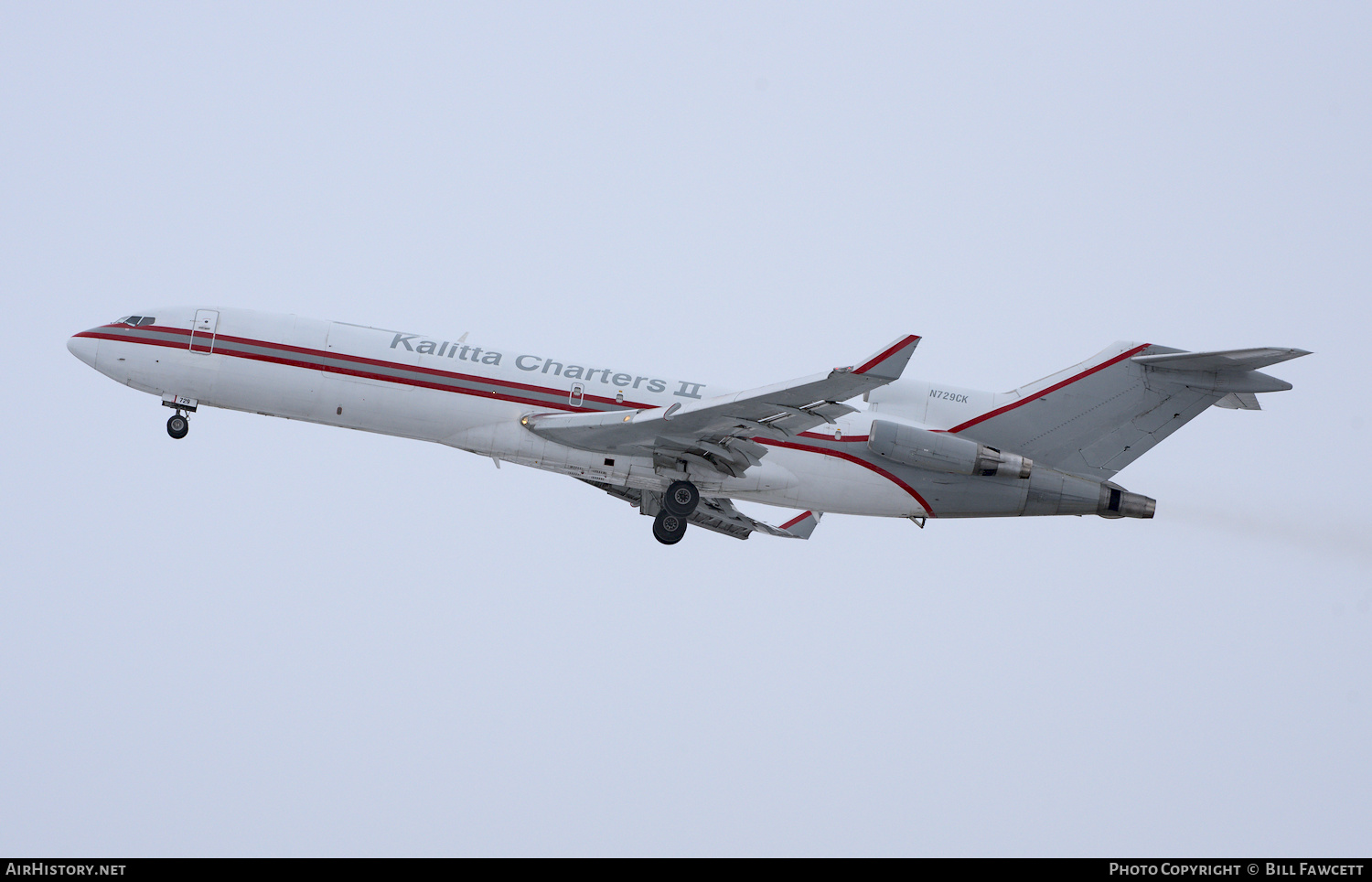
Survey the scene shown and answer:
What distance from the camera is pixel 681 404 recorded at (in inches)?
1056

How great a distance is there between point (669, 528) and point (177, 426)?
10705 millimetres

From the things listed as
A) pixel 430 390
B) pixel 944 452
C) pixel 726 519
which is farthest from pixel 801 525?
pixel 430 390

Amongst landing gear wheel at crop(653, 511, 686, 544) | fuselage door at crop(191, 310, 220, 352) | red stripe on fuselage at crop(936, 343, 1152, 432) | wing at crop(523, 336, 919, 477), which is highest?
red stripe on fuselage at crop(936, 343, 1152, 432)

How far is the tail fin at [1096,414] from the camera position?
2838 cm

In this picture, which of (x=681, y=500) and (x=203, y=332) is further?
(x=681, y=500)

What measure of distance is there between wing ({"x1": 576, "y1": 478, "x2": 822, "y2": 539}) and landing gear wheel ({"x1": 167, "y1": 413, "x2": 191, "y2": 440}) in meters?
8.90

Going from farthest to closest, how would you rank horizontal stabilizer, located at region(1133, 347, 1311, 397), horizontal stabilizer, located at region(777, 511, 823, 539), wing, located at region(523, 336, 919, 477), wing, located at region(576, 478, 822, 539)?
horizontal stabilizer, located at region(777, 511, 823, 539) < wing, located at region(576, 478, 822, 539) < horizontal stabilizer, located at region(1133, 347, 1311, 397) < wing, located at region(523, 336, 919, 477)

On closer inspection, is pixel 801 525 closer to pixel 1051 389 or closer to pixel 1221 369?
pixel 1051 389

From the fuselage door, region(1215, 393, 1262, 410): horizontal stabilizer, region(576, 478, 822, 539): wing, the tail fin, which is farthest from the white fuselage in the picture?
region(1215, 393, 1262, 410): horizontal stabilizer

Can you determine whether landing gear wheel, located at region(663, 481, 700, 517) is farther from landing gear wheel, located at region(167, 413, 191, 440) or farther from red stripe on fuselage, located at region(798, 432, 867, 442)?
landing gear wheel, located at region(167, 413, 191, 440)

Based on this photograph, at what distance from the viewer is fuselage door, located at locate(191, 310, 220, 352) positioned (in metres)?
28.0

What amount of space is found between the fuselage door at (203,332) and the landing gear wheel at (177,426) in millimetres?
1553

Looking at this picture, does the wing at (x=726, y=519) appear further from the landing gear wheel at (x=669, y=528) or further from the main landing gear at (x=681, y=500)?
the main landing gear at (x=681, y=500)
